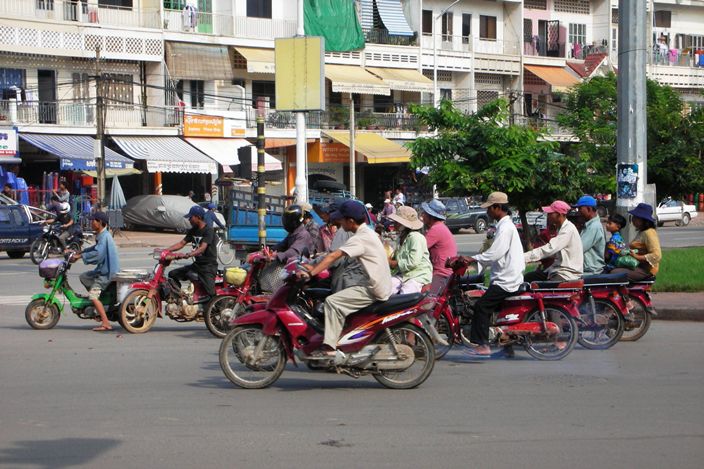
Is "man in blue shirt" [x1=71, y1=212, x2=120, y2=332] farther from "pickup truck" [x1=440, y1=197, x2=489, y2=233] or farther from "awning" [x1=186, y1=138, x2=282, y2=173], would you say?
"pickup truck" [x1=440, y1=197, x2=489, y2=233]

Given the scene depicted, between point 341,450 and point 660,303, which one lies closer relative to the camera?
point 341,450

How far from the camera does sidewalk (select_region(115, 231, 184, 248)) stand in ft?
107

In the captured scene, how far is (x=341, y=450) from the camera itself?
6719 mm

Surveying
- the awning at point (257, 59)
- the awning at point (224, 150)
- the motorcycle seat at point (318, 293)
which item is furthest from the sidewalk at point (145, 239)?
the motorcycle seat at point (318, 293)

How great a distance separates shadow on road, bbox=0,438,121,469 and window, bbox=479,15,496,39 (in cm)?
4905

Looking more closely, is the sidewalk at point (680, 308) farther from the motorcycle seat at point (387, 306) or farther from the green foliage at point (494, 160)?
the green foliage at point (494, 160)

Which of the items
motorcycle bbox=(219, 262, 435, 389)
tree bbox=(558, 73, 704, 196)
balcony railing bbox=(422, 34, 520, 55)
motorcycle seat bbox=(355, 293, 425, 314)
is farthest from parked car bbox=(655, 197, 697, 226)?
motorcycle seat bbox=(355, 293, 425, 314)

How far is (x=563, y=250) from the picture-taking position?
430 inches

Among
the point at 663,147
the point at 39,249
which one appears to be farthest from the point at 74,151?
the point at 663,147

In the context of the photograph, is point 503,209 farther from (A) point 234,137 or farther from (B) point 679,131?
(A) point 234,137

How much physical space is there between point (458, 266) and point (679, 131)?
16844 millimetres

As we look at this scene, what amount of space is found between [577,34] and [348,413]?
53249 mm

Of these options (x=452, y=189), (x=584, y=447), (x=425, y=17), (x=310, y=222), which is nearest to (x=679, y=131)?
(x=452, y=189)

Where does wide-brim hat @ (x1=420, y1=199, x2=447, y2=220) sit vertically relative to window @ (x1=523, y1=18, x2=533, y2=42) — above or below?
below
